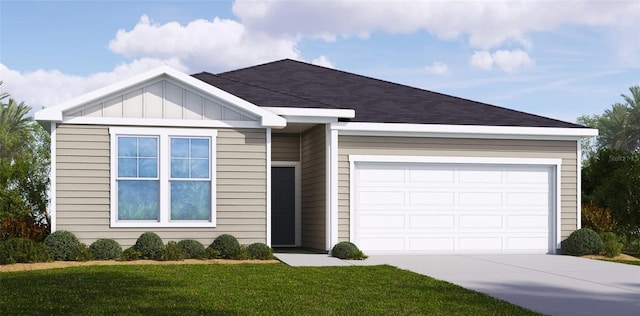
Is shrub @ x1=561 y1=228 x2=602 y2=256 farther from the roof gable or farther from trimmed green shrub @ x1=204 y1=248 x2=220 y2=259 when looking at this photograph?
trimmed green shrub @ x1=204 y1=248 x2=220 y2=259

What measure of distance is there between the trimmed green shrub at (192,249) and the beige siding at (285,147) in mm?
4629

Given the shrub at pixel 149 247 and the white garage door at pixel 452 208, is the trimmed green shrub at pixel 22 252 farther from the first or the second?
the white garage door at pixel 452 208

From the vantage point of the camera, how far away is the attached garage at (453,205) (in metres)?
17.5

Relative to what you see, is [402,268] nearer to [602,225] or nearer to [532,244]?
[532,244]

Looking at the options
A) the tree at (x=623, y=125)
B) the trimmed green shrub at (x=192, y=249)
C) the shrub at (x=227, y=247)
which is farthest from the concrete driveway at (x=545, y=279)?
the tree at (x=623, y=125)

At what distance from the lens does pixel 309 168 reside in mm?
19094

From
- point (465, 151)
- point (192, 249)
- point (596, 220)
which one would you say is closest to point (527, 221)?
point (465, 151)

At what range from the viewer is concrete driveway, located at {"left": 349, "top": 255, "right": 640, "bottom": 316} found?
33.7 ft

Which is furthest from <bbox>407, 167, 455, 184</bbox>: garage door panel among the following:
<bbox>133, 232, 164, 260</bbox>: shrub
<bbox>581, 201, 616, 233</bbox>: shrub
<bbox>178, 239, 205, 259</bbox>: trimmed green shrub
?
<bbox>133, 232, 164, 260</bbox>: shrub

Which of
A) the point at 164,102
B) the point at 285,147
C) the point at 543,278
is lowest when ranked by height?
the point at 543,278

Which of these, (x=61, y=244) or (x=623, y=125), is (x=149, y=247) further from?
(x=623, y=125)

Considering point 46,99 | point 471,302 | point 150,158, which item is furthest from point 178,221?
point 46,99

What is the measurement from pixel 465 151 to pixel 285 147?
15.1 ft

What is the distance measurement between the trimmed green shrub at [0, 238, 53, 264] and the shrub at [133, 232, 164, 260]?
5.49ft
